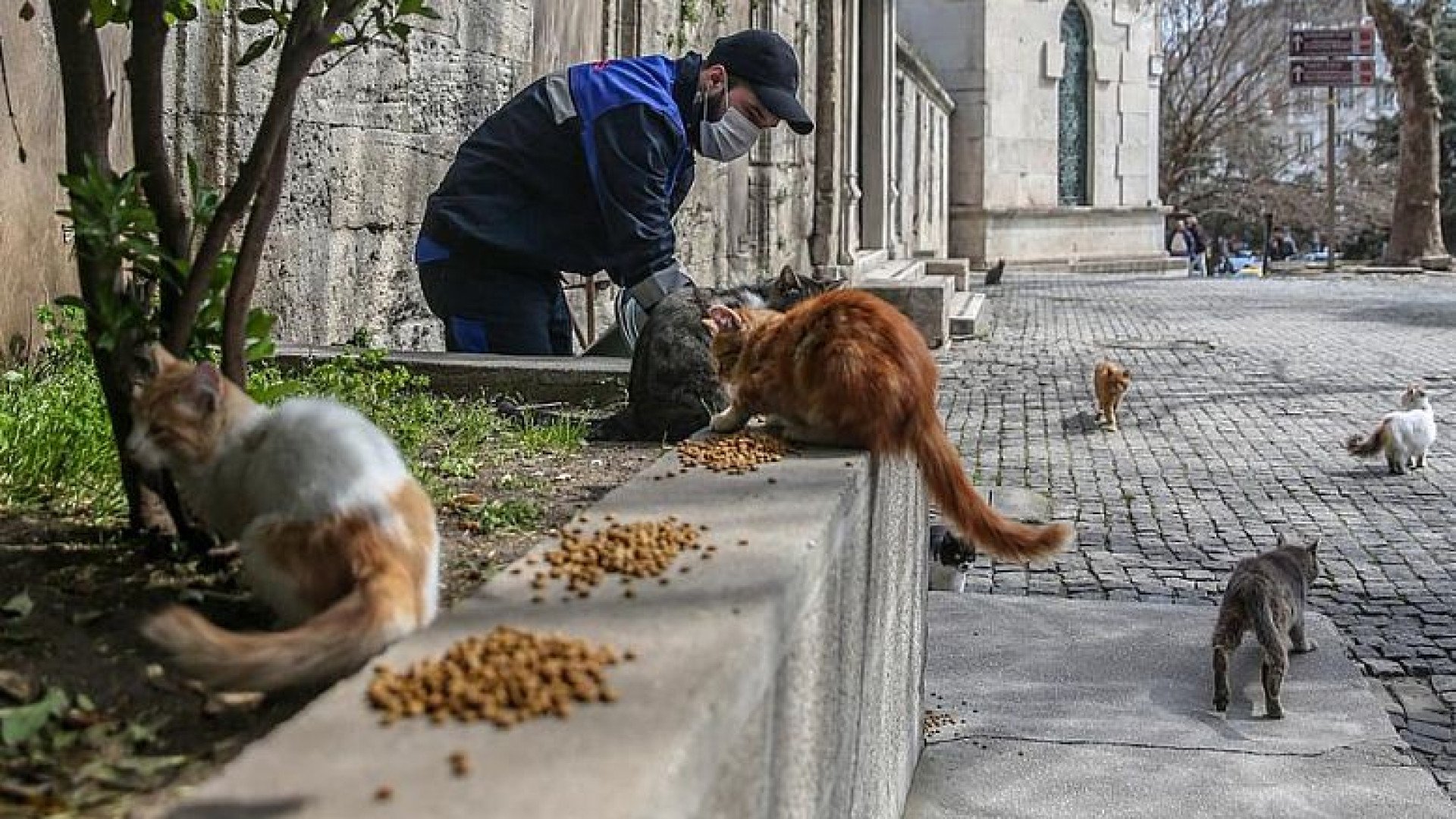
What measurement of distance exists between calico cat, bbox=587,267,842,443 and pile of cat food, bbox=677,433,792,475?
84 centimetres

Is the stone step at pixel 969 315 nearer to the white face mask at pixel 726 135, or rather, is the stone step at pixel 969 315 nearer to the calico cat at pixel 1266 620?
the white face mask at pixel 726 135

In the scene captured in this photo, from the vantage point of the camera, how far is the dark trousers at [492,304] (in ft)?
20.2

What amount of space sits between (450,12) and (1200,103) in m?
42.8

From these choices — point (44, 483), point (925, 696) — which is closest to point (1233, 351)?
point (925, 696)

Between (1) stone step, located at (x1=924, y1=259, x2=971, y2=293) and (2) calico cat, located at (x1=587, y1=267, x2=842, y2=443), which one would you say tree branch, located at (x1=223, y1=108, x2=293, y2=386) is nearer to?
(2) calico cat, located at (x1=587, y1=267, x2=842, y2=443)

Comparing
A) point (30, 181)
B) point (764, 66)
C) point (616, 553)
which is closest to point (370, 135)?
point (30, 181)

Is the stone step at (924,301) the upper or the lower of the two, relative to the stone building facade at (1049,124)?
lower

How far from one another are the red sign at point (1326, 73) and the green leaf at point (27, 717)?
38876mm

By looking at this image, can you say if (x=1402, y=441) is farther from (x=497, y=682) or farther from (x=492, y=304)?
(x=497, y=682)

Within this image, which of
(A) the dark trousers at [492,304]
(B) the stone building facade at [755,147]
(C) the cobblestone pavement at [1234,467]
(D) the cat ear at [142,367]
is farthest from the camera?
(B) the stone building facade at [755,147]

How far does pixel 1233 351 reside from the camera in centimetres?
1659

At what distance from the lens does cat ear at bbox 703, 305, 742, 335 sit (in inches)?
173

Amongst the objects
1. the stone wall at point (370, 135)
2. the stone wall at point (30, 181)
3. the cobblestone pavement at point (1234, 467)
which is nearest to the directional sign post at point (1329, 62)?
the cobblestone pavement at point (1234, 467)

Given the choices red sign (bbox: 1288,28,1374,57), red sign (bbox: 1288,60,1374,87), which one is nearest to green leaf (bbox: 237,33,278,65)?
red sign (bbox: 1288,60,1374,87)
